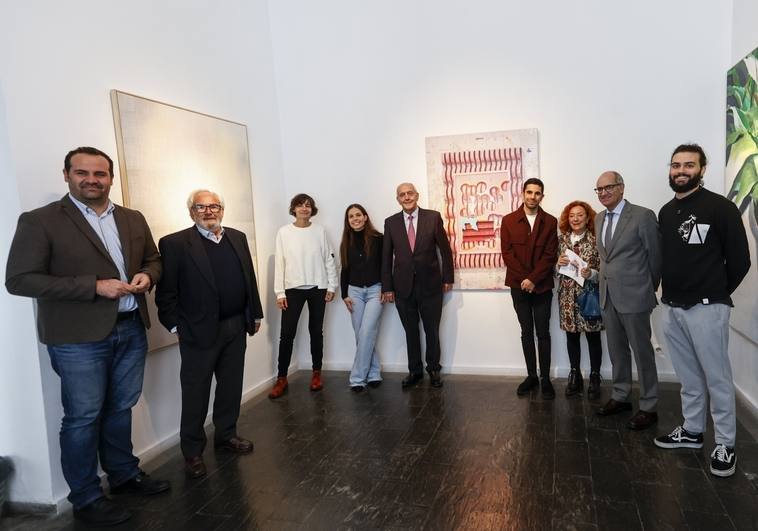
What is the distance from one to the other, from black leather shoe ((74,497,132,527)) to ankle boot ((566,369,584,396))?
3.08 m

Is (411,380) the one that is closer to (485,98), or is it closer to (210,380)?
(210,380)

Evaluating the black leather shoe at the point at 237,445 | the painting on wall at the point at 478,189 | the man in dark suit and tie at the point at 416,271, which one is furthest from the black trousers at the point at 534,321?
the black leather shoe at the point at 237,445

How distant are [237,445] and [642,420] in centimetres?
258

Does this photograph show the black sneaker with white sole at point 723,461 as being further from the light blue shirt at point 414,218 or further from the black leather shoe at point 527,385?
the light blue shirt at point 414,218

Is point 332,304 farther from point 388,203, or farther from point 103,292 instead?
point 103,292

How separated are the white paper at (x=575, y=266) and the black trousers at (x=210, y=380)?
92.1 inches

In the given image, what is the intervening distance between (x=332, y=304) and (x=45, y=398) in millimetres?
2721

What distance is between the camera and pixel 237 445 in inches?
129

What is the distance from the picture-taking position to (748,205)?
10.4 feet

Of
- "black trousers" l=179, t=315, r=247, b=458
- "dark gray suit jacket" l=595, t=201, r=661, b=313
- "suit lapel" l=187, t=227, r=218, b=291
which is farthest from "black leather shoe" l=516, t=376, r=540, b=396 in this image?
"suit lapel" l=187, t=227, r=218, b=291

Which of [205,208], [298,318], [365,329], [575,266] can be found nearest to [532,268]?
[575,266]

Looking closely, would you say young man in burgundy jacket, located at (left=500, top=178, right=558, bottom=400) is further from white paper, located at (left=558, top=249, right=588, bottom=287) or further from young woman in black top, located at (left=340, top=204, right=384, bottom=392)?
young woman in black top, located at (left=340, top=204, right=384, bottom=392)

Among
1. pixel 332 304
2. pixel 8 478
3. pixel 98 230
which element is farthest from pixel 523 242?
pixel 8 478

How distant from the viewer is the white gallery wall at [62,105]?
8.35 ft
